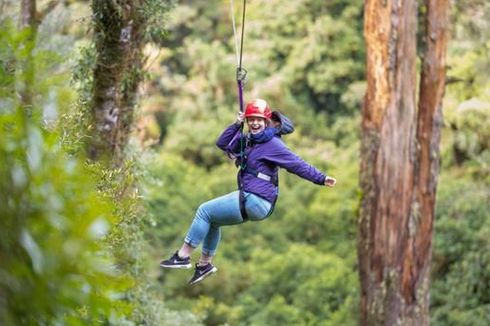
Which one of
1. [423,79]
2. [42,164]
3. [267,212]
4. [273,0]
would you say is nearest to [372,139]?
[423,79]

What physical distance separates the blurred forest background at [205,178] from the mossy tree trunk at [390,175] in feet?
4.84

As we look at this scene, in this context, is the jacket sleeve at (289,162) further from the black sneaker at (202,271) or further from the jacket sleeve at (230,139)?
the black sneaker at (202,271)

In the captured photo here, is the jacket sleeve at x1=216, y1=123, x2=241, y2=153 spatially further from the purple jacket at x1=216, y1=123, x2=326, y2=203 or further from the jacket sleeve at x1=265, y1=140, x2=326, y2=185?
the jacket sleeve at x1=265, y1=140, x2=326, y2=185

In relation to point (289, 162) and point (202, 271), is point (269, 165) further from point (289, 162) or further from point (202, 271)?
point (202, 271)

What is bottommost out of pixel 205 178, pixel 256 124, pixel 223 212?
pixel 205 178

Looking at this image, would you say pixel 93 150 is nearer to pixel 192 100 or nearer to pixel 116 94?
pixel 116 94

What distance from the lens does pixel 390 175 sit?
10.9m

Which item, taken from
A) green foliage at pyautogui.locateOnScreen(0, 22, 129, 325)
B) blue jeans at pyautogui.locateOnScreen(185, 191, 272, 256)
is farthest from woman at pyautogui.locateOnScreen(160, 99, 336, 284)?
green foliage at pyautogui.locateOnScreen(0, 22, 129, 325)

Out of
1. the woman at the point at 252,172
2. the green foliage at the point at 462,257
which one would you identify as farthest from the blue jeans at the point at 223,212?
the green foliage at the point at 462,257

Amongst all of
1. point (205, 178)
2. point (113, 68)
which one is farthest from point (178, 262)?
point (205, 178)

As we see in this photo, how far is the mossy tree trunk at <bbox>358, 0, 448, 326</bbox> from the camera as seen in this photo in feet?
35.4

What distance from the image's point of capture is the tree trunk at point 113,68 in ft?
27.9

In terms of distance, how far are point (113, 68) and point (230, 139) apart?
8.32 ft

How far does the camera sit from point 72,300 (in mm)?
2918
